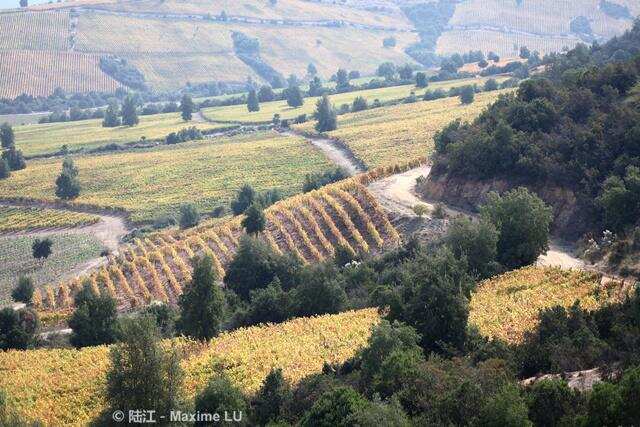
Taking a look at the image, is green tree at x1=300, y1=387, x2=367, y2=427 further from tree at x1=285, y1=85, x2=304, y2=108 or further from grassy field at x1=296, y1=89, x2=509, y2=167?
tree at x1=285, y1=85, x2=304, y2=108

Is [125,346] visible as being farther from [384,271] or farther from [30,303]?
[30,303]

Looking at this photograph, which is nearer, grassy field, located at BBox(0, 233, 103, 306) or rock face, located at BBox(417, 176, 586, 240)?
rock face, located at BBox(417, 176, 586, 240)

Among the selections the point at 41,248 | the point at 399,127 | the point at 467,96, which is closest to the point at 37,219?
the point at 41,248

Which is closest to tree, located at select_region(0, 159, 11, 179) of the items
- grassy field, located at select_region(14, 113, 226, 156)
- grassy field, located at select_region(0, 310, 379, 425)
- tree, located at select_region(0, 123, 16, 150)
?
grassy field, located at select_region(14, 113, 226, 156)

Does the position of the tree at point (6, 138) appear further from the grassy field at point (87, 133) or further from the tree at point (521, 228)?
the tree at point (521, 228)

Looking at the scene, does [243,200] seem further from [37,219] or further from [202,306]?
[202,306]
